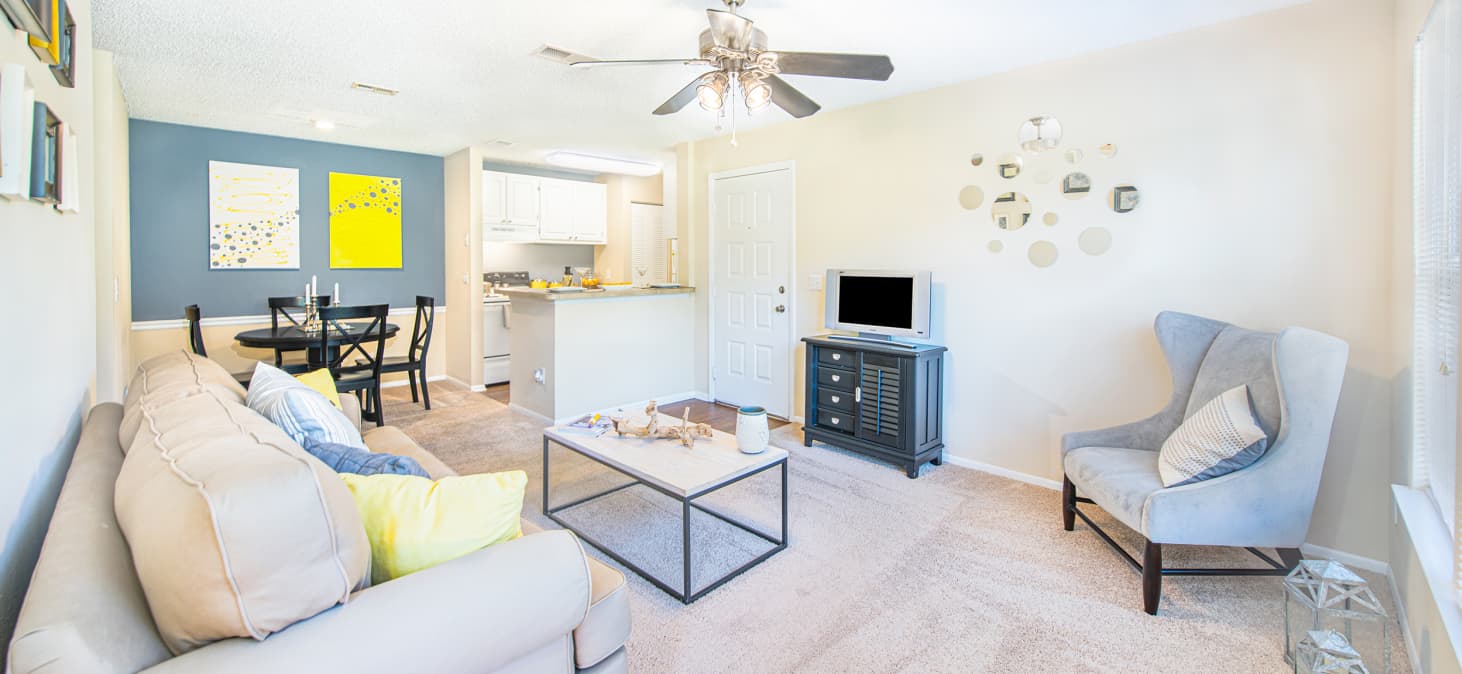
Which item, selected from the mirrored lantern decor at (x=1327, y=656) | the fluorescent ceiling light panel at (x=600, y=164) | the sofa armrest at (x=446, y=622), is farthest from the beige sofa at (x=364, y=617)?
the fluorescent ceiling light panel at (x=600, y=164)

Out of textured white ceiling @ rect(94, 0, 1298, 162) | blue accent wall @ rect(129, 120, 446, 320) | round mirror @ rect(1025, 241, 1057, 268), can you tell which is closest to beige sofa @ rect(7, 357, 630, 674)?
textured white ceiling @ rect(94, 0, 1298, 162)

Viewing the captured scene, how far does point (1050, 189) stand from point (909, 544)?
1.97 meters

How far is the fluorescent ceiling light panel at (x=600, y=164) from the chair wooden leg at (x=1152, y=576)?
17.7ft

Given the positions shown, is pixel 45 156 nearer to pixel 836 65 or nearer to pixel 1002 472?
pixel 836 65

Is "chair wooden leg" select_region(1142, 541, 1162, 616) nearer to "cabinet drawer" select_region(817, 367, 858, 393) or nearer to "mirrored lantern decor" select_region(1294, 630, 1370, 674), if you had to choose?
"mirrored lantern decor" select_region(1294, 630, 1370, 674)

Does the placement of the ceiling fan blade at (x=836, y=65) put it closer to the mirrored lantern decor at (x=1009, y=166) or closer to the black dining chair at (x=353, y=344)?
the mirrored lantern decor at (x=1009, y=166)

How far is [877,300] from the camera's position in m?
3.96

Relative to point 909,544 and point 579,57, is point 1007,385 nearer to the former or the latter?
point 909,544

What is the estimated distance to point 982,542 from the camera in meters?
2.77

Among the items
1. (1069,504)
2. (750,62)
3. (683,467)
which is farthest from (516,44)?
(1069,504)

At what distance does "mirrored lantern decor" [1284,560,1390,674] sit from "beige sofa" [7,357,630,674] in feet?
5.68

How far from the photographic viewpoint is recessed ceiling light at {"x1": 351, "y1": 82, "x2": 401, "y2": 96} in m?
3.82

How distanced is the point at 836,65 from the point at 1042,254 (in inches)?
66.5

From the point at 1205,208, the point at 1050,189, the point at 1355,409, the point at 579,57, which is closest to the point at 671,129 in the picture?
the point at 579,57
